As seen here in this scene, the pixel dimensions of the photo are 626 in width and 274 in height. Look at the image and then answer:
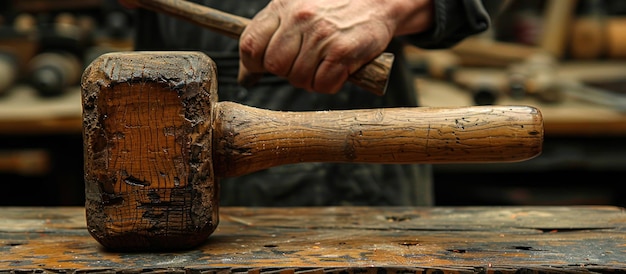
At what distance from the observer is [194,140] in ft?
3.24

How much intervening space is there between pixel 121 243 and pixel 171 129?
0.52 ft

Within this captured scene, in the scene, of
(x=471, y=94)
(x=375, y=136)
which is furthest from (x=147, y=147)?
(x=471, y=94)

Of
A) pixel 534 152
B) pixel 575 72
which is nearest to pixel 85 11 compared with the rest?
pixel 575 72

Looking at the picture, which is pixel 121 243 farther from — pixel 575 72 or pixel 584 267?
pixel 575 72

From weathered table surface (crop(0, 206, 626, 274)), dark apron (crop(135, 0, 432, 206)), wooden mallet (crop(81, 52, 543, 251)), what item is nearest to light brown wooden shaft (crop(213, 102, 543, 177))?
wooden mallet (crop(81, 52, 543, 251))

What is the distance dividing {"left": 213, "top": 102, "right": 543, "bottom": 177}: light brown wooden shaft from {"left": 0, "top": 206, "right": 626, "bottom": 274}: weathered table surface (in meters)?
0.11

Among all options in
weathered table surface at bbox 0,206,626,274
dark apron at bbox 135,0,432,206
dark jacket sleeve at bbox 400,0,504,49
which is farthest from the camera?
dark apron at bbox 135,0,432,206

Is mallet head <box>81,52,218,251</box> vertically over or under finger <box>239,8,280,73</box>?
under

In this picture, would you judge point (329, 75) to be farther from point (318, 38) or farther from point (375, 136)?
point (375, 136)

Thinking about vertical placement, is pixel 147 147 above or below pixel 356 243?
above

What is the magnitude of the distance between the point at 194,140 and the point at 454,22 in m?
0.51

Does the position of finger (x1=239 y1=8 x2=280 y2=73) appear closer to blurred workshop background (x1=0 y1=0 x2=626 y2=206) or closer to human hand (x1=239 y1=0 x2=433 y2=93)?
human hand (x1=239 y1=0 x2=433 y2=93)

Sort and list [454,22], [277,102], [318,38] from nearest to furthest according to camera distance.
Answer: [318,38]
[454,22]
[277,102]

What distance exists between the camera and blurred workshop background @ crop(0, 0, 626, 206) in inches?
93.7
